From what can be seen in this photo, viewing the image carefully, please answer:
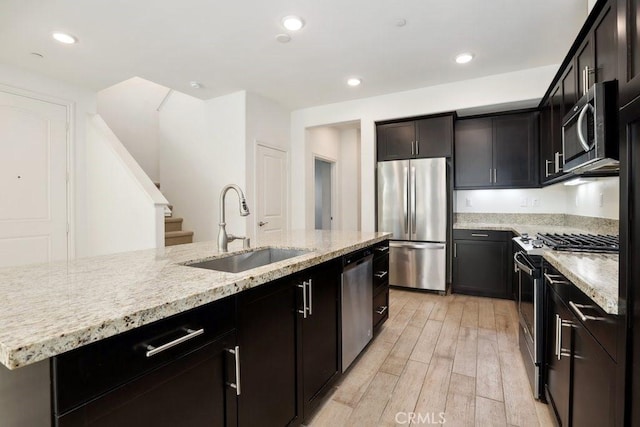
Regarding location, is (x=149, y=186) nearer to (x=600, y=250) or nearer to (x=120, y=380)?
(x=120, y=380)

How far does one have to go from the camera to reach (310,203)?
4.97 m

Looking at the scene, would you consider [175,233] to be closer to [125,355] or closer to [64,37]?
[64,37]

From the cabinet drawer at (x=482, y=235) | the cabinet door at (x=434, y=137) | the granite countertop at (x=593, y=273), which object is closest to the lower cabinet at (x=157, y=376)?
the granite countertop at (x=593, y=273)

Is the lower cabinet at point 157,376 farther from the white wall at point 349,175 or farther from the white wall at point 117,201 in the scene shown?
the white wall at point 349,175

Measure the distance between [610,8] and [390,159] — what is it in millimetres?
2754

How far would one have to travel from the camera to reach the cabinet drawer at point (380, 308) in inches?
98.9

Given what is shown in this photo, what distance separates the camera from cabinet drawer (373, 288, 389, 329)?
8.24 feet

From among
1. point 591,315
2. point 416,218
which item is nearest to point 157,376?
point 591,315

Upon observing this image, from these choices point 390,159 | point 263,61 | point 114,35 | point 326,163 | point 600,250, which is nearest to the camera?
point 600,250

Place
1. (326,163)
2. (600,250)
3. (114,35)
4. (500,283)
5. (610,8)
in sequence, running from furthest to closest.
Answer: (326,163)
(500,283)
(114,35)
(600,250)
(610,8)

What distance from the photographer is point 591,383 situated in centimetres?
110

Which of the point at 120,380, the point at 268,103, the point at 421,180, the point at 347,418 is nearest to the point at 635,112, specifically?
the point at 120,380

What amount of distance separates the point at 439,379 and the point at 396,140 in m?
3.06

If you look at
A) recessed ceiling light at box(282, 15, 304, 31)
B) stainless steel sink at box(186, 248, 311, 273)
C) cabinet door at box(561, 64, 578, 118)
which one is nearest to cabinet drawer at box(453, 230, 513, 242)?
cabinet door at box(561, 64, 578, 118)
